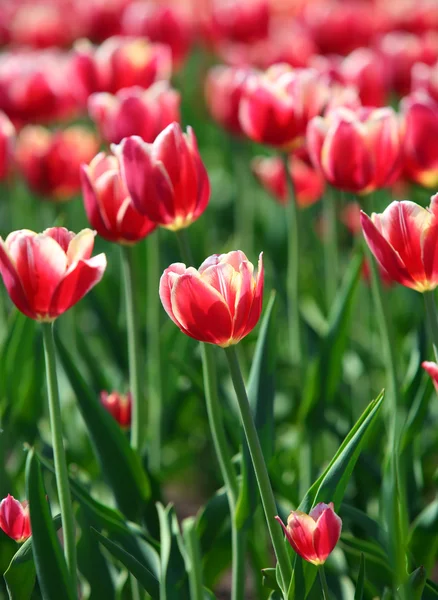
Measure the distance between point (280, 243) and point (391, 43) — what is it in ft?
2.12

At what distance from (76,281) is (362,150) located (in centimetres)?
58

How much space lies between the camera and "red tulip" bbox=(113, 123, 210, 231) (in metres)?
1.26

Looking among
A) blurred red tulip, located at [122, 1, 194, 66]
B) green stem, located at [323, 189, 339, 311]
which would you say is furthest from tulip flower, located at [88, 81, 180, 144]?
blurred red tulip, located at [122, 1, 194, 66]

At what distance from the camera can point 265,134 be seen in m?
1.71

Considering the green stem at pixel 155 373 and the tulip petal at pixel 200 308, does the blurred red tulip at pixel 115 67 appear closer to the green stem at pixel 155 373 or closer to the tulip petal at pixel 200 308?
the green stem at pixel 155 373

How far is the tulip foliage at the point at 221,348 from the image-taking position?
111cm

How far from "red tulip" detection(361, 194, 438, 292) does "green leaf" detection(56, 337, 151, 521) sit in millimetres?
534

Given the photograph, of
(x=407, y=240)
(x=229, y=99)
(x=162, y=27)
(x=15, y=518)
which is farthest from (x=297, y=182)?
(x=15, y=518)

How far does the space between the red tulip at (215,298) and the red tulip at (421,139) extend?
2.13ft

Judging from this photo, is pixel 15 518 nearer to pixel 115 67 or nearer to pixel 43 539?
pixel 43 539

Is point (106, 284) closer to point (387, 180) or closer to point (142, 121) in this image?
point (142, 121)

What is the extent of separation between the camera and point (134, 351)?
4.87 feet

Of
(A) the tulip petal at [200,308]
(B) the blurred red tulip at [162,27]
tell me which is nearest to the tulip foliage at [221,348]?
(A) the tulip petal at [200,308]

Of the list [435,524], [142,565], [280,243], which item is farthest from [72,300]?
[280,243]
